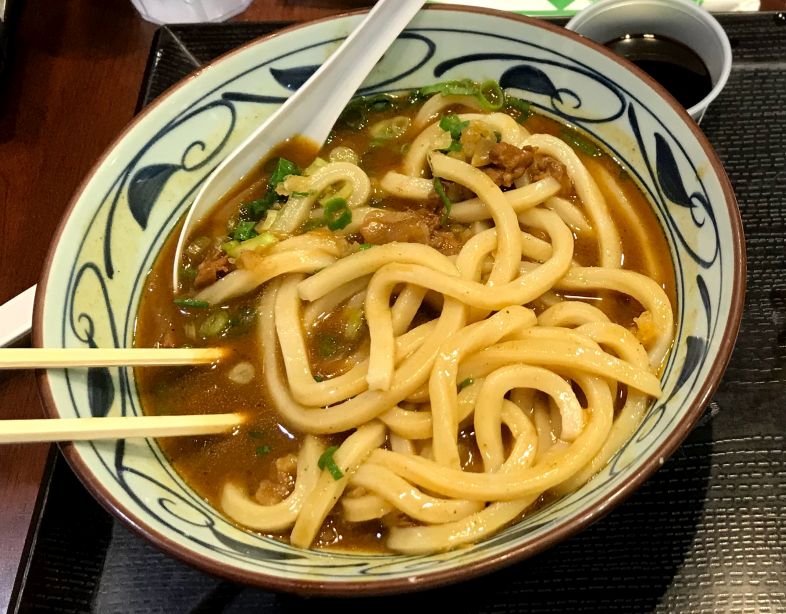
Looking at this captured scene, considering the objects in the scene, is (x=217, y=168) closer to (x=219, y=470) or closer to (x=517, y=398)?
(x=219, y=470)

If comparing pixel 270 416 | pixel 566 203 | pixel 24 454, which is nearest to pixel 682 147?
pixel 566 203

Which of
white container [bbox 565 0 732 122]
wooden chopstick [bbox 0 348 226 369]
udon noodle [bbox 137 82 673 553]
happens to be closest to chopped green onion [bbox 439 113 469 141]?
udon noodle [bbox 137 82 673 553]

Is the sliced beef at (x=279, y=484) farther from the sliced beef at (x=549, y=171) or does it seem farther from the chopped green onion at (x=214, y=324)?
the sliced beef at (x=549, y=171)

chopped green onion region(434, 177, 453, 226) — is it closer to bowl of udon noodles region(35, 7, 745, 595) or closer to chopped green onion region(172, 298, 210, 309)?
bowl of udon noodles region(35, 7, 745, 595)

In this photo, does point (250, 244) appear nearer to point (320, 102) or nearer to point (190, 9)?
point (320, 102)

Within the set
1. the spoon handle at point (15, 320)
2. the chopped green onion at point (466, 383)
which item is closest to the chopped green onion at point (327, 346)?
the chopped green onion at point (466, 383)

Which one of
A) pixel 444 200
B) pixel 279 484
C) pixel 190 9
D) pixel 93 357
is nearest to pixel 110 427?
pixel 93 357
